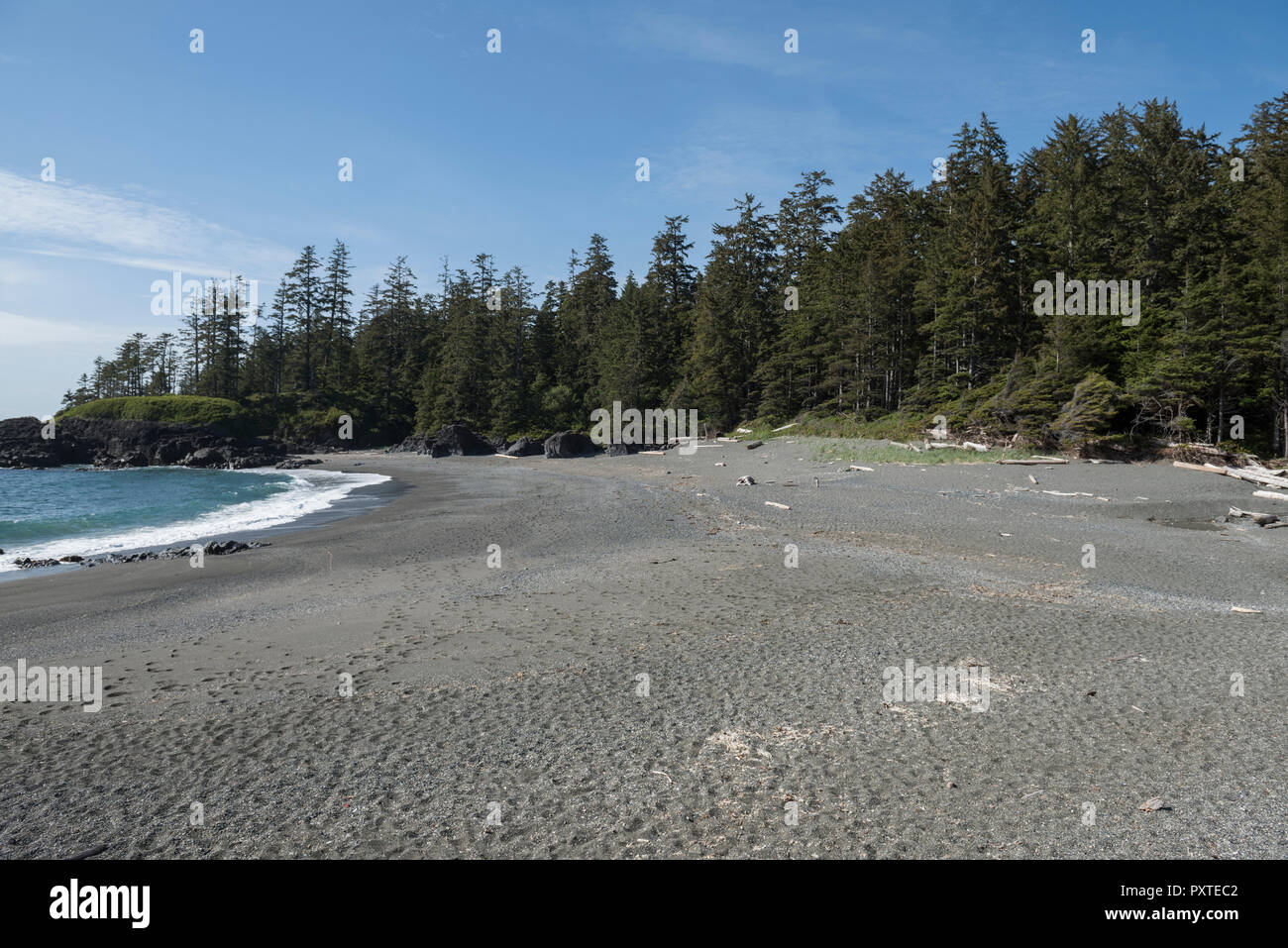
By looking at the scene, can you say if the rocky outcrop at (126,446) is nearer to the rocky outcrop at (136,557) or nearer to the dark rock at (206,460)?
the dark rock at (206,460)

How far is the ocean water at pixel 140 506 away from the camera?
811 inches

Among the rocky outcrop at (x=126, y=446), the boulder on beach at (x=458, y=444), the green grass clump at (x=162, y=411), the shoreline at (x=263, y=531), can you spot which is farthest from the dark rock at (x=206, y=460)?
the shoreline at (x=263, y=531)

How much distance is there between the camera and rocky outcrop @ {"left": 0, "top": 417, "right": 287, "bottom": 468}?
59688mm

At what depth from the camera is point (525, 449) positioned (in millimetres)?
57750

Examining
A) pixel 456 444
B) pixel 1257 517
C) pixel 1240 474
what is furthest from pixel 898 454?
pixel 456 444

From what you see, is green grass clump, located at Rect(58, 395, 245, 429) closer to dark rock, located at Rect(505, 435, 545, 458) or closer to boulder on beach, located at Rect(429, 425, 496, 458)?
boulder on beach, located at Rect(429, 425, 496, 458)

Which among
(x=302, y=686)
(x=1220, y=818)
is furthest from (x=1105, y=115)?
(x=302, y=686)

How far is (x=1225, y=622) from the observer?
932 centimetres

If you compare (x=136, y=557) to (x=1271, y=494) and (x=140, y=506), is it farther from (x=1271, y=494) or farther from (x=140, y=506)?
(x=1271, y=494)

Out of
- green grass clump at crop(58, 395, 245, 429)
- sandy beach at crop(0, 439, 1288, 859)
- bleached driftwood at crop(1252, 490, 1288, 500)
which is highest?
green grass clump at crop(58, 395, 245, 429)

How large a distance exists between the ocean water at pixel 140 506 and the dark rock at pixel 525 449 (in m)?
13.9

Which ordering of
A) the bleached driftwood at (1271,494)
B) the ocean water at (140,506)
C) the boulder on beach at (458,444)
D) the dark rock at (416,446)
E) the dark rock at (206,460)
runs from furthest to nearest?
1. the dark rock at (416,446)
2. the boulder on beach at (458,444)
3. the dark rock at (206,460)
4. the ocean water at (140,506)
5. the bleached driftwood at (1271,494)

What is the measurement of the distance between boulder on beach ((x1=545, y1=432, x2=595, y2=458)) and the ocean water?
13.6m

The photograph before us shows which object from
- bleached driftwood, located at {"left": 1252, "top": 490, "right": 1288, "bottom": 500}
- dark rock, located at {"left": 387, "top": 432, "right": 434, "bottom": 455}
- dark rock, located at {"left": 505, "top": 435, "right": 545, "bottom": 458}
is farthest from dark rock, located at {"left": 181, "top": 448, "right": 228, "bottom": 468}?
bleached driftwood, located at {"left": 1252, "top": 490, "right": 1288, "bottom": 500}
